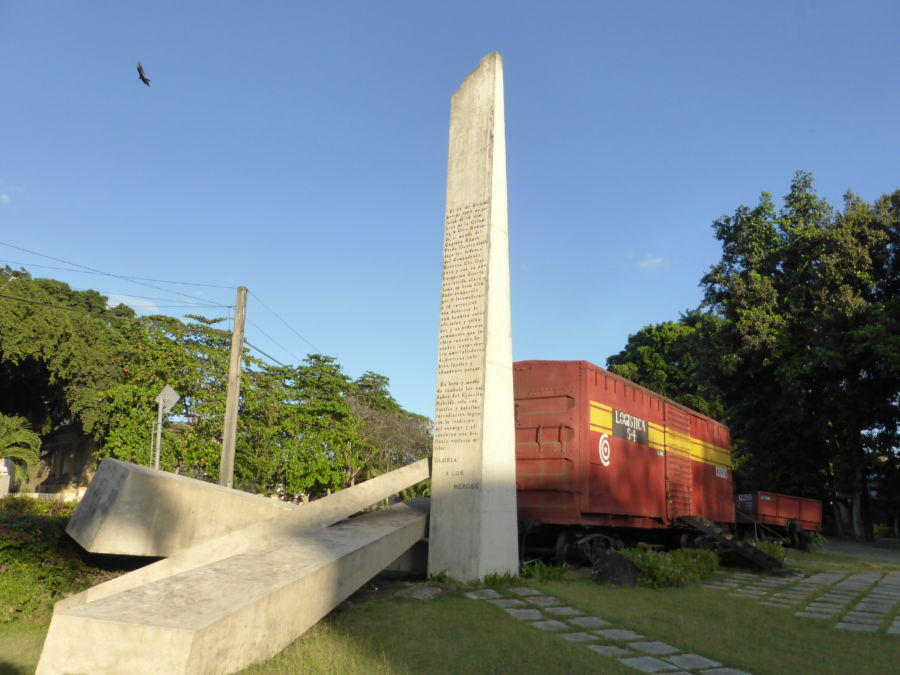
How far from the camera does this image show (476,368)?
9484 mm

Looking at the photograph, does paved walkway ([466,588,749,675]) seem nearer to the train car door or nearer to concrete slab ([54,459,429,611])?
concrete slab ([54,459,429,611])

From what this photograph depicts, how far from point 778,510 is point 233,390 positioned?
16235mm

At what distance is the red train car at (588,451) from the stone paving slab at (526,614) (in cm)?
334

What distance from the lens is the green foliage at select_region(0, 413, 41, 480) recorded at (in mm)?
28891

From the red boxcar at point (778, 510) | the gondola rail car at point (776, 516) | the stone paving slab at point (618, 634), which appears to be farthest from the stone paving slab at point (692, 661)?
the red boxcar at point (778, 510)

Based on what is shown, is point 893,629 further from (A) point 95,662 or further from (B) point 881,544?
(B) point 881,544

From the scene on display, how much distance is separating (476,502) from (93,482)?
500 centimetres

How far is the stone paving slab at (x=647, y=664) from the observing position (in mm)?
5316

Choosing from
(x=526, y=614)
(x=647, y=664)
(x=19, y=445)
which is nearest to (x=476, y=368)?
(x=526, y=614)

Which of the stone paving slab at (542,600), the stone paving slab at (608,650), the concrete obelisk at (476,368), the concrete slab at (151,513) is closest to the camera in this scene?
the stone paving slab at (608,650)

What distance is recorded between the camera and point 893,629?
7.36m

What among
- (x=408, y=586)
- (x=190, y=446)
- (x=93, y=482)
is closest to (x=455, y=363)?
(x=408, y=586)

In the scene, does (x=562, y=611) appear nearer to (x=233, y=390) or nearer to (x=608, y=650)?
(x=608, y=650)

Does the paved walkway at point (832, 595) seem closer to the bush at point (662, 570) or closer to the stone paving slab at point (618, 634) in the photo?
the bush at point (662, 570)
